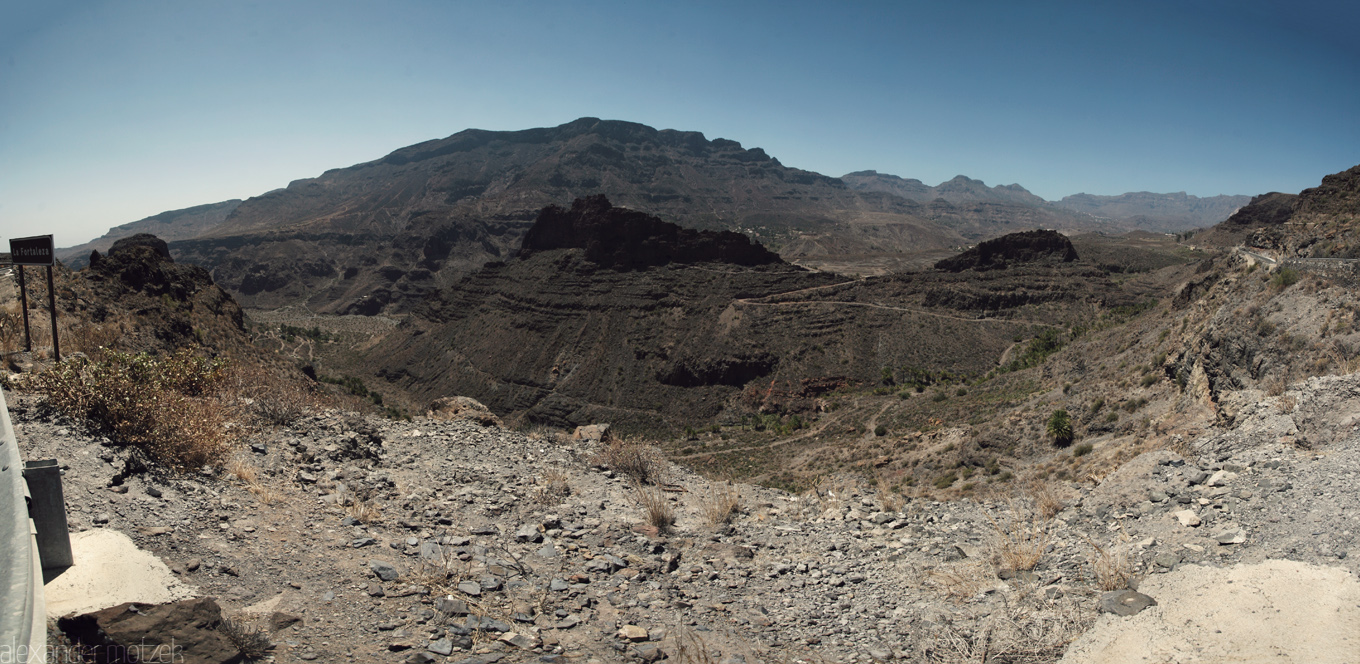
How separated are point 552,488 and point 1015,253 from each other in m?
69.4

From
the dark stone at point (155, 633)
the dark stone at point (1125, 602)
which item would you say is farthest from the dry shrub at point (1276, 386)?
the dark stone at point (155, 633)

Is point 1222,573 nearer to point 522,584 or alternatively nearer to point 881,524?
point 881,524

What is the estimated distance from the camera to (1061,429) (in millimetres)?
16219

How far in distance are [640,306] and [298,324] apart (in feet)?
228

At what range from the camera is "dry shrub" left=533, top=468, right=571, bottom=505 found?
A: 28.7ft

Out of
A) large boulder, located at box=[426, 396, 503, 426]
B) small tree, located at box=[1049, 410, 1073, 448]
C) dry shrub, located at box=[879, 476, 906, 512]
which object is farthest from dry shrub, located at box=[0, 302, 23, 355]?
small tree, located at box=[1049, 410, 1073, 448]

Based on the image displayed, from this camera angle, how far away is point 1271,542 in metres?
5.40

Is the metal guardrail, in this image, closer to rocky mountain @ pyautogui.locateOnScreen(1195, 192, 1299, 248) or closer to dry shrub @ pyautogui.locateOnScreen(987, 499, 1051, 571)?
dry shrub @ pyautogui.locateOnScreen(987, 499, 1051, 571)

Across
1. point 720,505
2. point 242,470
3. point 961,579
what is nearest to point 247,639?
point 242,470

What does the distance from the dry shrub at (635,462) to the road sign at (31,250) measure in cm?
875

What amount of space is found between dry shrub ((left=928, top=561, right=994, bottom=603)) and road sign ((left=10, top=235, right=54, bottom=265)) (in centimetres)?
1264

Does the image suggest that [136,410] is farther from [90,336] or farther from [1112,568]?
[1112,568]

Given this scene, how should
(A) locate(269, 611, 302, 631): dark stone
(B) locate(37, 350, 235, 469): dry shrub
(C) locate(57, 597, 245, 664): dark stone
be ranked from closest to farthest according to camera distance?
1. (C) locate(57, 597, 245, 664): dark stone
2. (A) locate(269, 611, 302, 631): dark stone
3. (B) locate(37, 350, 235, 469): dry shrub

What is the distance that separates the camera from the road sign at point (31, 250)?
28.2 ft
